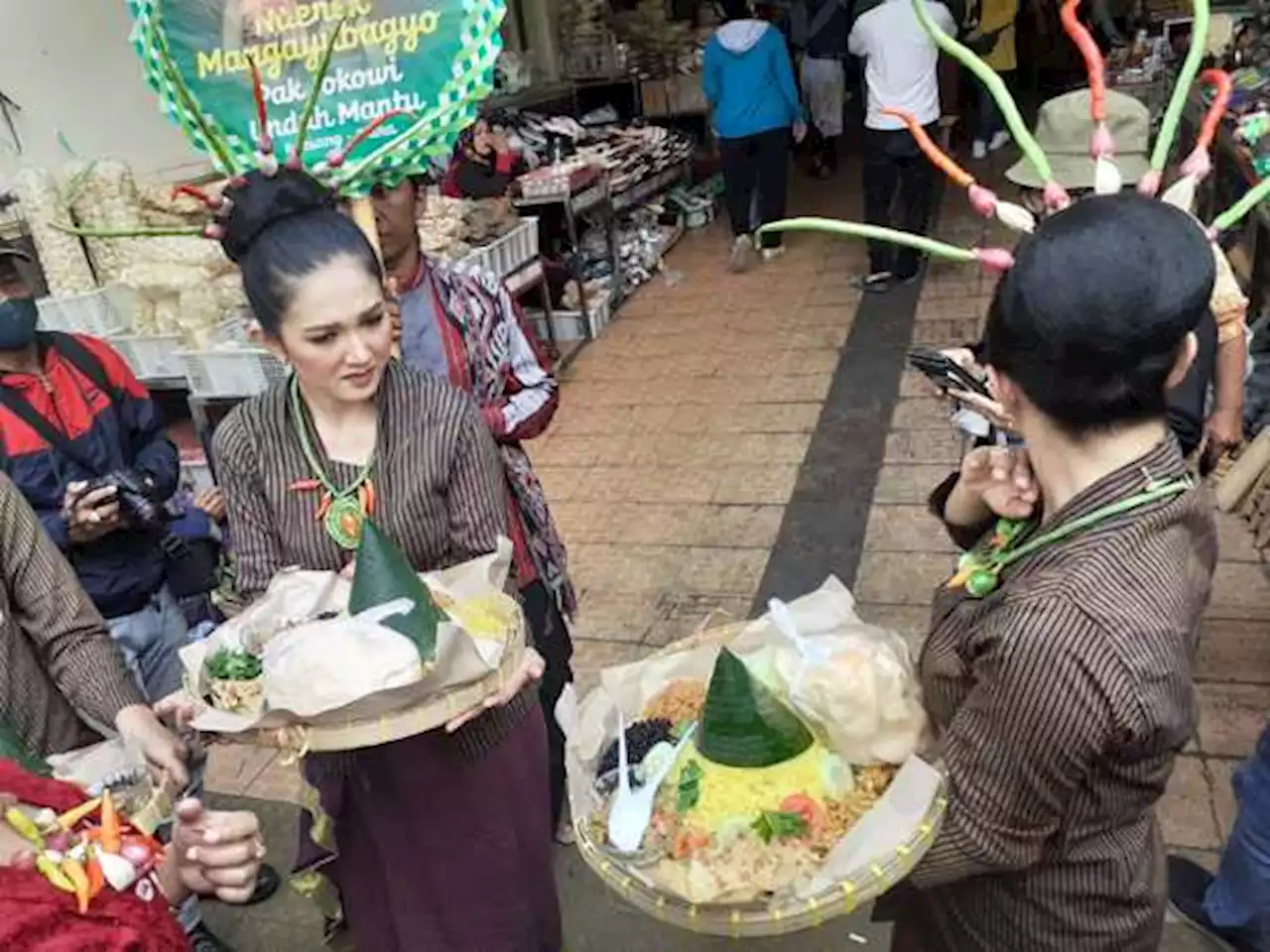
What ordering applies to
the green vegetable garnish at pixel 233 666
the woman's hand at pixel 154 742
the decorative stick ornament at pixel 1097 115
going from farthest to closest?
the woman's hand at pixel 154 742 < the green vegetable garnish at pixel 233 666 < the decorative stick ornament at pixel 1097 115

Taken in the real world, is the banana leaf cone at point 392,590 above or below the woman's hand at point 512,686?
above

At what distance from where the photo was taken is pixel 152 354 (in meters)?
4.07

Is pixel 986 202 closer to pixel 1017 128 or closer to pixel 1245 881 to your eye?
pixel 1017 128

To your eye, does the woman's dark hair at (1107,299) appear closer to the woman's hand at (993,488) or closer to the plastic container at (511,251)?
the woman's hand at (993,488)

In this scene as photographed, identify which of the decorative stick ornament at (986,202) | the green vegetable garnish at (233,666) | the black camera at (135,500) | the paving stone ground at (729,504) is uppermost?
the decorative stick ornament at (986,202)

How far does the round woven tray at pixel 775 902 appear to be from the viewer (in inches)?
43.9

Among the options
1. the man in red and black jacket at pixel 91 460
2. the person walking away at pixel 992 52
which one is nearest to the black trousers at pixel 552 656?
the man in red and black jacket at pixel 91 460

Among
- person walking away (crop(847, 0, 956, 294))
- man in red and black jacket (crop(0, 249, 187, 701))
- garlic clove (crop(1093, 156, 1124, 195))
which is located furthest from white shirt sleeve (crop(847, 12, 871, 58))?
garlic clove (crop(1093, 156, 1124, 195))

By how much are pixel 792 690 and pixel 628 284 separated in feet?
19.1

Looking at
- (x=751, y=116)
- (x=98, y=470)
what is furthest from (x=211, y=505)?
(x=751, y=116)

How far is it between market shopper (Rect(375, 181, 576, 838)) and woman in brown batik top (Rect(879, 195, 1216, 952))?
44.8 inches

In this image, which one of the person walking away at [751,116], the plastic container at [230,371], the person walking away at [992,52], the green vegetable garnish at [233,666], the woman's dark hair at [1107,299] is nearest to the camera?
the woman's dark hair at [1107,299]

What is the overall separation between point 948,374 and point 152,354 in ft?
11.4

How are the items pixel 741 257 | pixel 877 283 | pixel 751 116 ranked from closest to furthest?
1. pixel 877 283
2. pixel 751 116
3. pixel 741 257
